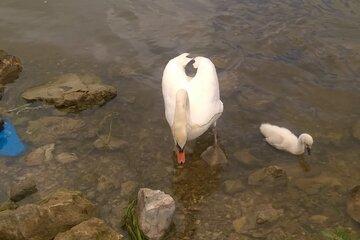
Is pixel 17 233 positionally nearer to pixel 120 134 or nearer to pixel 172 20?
pixel 120 134

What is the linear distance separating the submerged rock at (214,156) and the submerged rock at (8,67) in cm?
396

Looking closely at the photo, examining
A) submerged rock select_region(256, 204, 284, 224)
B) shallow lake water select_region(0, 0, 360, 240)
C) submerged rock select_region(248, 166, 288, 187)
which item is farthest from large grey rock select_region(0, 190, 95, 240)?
submerged rock select_region(248, 166, 288, 187)

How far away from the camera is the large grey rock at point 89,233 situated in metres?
4.86

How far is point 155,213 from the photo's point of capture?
519 centimetres

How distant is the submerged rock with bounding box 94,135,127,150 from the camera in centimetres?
702

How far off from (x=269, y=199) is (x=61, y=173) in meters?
2.82

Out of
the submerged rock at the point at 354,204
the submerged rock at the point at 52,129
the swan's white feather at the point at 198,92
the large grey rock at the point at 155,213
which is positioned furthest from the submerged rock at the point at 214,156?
the submerged rock at the point at 52,129

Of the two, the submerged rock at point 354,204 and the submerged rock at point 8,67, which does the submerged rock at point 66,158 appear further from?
the submerged rock at point 354,204

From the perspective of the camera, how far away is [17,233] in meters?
5.07

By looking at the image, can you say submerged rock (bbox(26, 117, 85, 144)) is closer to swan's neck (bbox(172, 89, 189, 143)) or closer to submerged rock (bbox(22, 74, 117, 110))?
submerged rock (bbox(22, 74, 117, 110))

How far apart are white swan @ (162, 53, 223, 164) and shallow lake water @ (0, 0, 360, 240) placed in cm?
74

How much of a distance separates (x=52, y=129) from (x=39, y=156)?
666mm

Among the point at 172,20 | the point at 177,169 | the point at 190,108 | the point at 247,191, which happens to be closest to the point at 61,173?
the point at 177,169

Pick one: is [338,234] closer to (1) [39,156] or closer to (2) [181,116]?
(2) [181,116]
